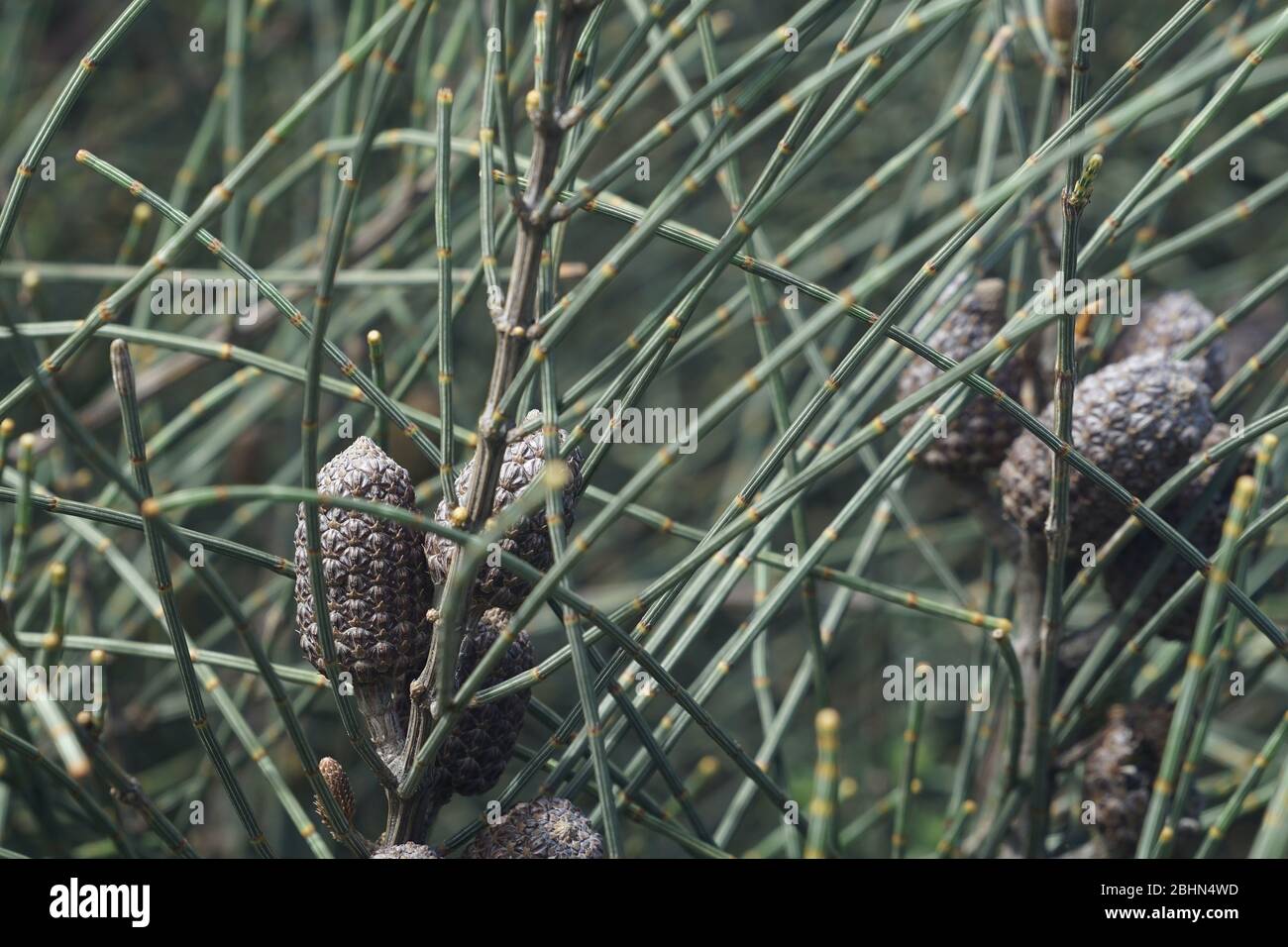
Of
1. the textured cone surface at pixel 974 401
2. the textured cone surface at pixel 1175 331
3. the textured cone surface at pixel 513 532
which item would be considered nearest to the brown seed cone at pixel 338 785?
the textured cone surface at pixel 513 532

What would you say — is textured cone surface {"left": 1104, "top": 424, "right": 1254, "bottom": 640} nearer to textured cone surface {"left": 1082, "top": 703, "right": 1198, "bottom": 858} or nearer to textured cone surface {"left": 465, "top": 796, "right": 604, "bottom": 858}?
textured cone surface {"left": 1082, "top": 703, "right": 1198, "bottom": 858}

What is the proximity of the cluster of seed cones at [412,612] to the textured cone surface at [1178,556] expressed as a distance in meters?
0.41

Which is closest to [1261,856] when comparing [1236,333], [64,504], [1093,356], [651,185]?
[1093,356]

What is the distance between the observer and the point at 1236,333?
149 cm

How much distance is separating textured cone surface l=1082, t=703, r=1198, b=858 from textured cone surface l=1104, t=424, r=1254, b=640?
0.22 ft

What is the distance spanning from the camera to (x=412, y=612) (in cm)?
59

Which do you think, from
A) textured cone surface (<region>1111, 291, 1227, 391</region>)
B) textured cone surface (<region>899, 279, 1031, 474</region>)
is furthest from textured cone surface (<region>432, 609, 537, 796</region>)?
textured cone surface (<region>1111, 291, 1227, 391</region>)

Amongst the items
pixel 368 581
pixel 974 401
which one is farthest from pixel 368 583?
pixel 974 401

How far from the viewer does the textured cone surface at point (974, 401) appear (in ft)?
2.62

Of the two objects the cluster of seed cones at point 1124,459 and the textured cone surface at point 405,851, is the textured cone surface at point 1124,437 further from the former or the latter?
the textured cone surface at point 405,851
